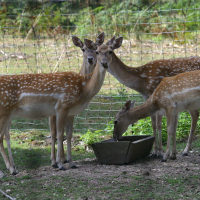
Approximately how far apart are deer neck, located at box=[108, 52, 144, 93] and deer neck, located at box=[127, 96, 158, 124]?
0.54m

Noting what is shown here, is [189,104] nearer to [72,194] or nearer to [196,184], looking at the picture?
[196,184]

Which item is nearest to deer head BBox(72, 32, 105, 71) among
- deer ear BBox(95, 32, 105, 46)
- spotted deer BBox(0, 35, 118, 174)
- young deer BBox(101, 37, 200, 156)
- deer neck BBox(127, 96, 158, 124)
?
deer ear BBox(95, 32, 105, 46)

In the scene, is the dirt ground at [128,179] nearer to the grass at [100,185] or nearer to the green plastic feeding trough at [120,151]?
the grass at [100,185]

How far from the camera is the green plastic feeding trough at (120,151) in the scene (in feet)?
16.7

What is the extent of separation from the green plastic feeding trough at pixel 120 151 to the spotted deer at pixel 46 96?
Answer: 19.6 inches

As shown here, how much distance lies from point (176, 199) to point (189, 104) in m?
1.84

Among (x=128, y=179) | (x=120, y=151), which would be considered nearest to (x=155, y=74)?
(x=120, y=151)

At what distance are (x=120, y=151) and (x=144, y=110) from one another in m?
0.81

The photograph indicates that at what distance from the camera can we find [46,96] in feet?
16.7

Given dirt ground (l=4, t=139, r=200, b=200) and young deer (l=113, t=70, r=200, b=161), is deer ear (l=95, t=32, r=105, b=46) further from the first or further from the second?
dirt ground (l=4, t=139, r=200, b=200)

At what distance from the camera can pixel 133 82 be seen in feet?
19.7

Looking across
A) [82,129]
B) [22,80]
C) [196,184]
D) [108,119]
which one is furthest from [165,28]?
[196,184]

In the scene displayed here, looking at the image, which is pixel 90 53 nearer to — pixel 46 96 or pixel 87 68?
pixel 87 68

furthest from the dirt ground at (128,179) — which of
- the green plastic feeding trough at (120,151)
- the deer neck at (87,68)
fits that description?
the deer neck at (87,68)
